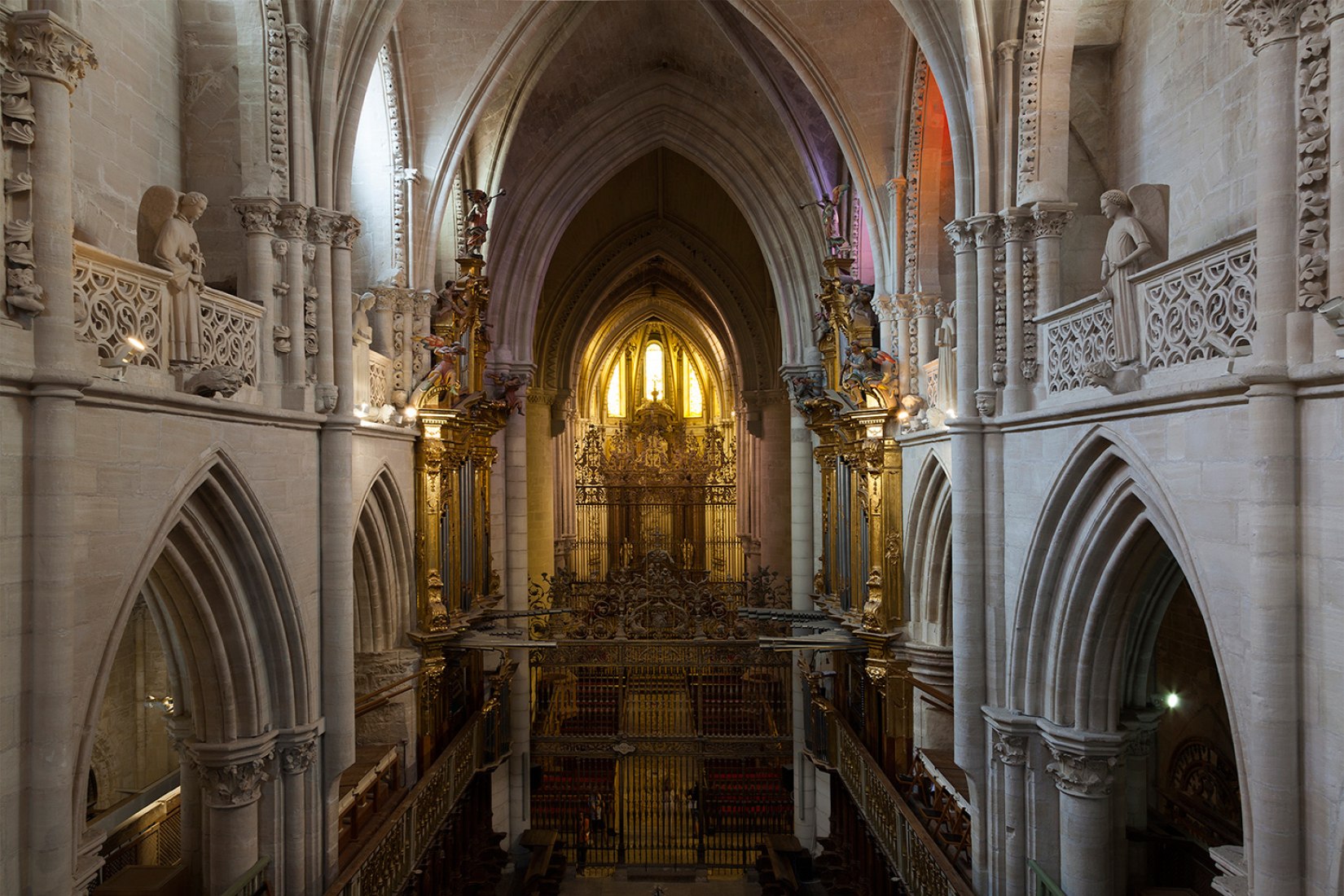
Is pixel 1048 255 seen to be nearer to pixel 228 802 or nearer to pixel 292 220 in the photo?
pixel 292 220

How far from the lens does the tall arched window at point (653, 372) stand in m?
38.5

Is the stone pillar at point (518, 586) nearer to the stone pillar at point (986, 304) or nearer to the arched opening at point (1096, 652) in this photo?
the stone pillar at point (986, 304)

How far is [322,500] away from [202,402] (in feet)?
8.07

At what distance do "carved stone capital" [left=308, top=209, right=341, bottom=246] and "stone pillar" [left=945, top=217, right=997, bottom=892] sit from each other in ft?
18.4

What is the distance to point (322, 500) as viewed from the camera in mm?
9398

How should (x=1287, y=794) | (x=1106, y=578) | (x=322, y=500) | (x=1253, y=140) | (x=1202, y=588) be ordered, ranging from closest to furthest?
1. (x=1287, y=794)
2. (x=1202, y=588)
3. (x=1253, y=140)
4. (x=1106, y=578)
5. (x=322, y=500)

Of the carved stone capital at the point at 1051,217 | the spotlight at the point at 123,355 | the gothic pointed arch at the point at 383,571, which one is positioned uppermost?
the carved stone capital at the point at 1051,217

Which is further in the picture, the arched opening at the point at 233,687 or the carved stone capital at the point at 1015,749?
the carved stone capital at the point at 1015,749

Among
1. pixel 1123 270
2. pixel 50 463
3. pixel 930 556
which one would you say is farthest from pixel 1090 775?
pixel 50 463

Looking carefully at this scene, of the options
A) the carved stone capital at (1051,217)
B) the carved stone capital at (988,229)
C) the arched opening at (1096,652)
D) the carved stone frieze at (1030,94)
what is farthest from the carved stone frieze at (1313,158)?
the carved stone capital at (988,229)

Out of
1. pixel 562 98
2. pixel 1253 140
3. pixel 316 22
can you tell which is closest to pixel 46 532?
pixel 316 22

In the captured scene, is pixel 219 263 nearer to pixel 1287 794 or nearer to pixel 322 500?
pixel 322 500

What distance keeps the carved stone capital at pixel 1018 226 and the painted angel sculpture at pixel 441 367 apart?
7.03m

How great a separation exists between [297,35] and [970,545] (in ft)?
24.1
